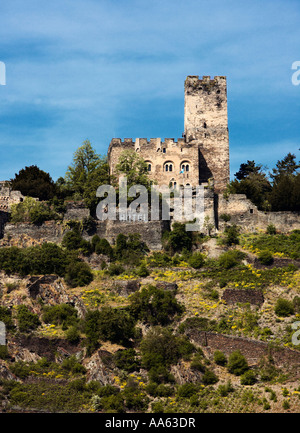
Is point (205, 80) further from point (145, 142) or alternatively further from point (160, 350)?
point (160, 350)

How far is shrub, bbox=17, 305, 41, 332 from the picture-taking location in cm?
6133

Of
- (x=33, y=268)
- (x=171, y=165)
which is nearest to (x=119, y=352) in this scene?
(x=33, y=268)

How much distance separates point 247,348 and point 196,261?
10.9 meters

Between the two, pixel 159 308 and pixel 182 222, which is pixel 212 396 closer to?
pixel 159 308

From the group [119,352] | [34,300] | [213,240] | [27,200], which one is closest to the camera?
[119,352]

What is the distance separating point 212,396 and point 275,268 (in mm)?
14183

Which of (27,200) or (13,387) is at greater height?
(27,200)

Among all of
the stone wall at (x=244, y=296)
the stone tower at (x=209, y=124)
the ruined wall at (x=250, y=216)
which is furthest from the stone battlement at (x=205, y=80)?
the stone wall at (x=244, y=296)

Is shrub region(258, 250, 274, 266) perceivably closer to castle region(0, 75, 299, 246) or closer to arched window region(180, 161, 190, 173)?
castle region(0, 75, 299, 246)

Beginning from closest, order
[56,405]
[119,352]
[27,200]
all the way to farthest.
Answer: [56,405] → [119,352] → [27,200]

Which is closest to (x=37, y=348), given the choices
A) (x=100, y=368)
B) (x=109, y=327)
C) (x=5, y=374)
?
(x=5, y=374)

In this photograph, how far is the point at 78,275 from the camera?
66438 mm

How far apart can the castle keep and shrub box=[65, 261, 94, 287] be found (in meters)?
15.7

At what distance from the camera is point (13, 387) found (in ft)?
181
